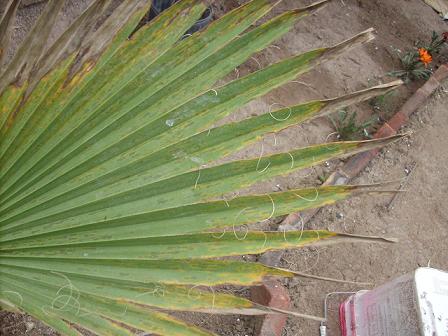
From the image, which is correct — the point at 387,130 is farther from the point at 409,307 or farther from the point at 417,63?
the point at 409,307

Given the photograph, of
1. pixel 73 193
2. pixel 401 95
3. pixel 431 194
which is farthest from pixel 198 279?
pixel 401 95

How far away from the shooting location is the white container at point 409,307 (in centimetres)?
240

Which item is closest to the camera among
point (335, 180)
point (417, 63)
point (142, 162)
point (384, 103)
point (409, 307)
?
point (142, 162)

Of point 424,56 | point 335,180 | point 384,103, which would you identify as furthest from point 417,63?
point 335,180

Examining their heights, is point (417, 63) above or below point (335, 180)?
above

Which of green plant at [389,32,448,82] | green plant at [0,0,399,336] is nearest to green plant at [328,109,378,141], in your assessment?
green plant at [389,32,448,82]

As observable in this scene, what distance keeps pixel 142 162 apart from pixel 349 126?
2.30m

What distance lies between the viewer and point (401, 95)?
422 centimetres

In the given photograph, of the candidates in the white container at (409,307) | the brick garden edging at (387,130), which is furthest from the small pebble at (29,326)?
the white container at (409,307)

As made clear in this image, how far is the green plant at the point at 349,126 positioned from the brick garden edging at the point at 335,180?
0.10 metres

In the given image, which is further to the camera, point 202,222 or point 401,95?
point 401,95

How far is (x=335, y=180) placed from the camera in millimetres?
3582

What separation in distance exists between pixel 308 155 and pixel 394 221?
2185 millimetres

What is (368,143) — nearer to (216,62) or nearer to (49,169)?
(216,62)
